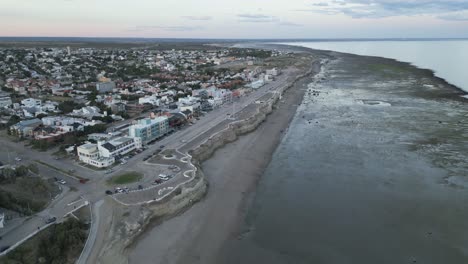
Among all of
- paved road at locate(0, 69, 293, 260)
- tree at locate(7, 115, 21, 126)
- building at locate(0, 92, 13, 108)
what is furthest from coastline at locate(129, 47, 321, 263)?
building at locate(0, 92, 13, 108)

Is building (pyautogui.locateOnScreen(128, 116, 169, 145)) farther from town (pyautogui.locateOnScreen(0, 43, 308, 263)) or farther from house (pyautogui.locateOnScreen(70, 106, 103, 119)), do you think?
house (pyautogui.locateOnScreen(70, 106, 103, 119))

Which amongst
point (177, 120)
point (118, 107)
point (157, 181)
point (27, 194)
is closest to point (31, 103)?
point (118, 107)

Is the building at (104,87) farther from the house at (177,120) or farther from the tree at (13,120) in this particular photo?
the house at (177,120)

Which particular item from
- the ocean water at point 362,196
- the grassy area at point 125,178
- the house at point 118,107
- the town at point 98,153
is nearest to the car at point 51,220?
the town at point 98,153

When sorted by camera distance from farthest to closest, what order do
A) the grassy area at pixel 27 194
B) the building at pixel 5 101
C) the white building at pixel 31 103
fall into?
1. the building at pixel 5 101
2. the white building at pixel 31 103
3. the grassy area at pixel 27 194

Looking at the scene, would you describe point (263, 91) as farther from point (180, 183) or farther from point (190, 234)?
point (190, 234)

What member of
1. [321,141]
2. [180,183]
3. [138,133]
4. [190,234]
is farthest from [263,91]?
[190,234]

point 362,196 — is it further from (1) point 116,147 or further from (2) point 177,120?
(2) point 177,120
